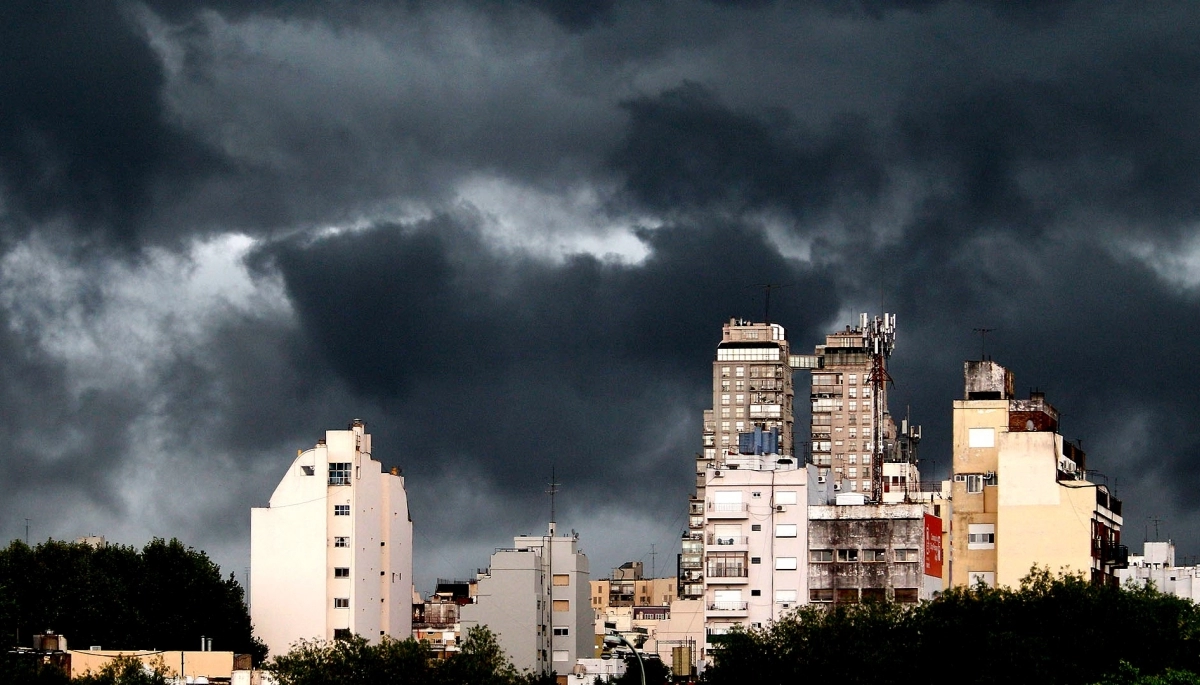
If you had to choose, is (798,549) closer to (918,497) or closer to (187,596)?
(918,497)

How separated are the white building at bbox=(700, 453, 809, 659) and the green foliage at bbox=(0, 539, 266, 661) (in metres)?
32.5

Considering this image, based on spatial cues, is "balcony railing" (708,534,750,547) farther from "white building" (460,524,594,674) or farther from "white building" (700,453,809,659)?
"white building" (460,524,594,674)

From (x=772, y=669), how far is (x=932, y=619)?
8.57 meters

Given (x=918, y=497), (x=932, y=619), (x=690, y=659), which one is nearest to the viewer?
(x=932, y=619)

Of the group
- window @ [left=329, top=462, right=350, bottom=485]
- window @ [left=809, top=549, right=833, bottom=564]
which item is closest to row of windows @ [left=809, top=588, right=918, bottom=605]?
window @ [left=809, top=549, right=833, bottom=564]

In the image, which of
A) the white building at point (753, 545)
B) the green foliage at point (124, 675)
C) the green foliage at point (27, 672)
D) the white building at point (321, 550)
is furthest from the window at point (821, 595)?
the green foliage at point (27, 672)

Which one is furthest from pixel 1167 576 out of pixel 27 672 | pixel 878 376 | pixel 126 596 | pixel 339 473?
pixel 27 672

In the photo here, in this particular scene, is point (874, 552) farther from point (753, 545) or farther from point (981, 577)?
point (753, 545)

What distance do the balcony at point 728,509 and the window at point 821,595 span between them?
8151 millimetres

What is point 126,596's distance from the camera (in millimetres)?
141875

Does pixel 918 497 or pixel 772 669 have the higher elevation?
pixel 918 497

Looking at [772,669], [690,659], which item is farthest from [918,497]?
[772,669]

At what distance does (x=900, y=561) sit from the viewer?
141 meters

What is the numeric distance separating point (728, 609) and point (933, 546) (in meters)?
15.7
